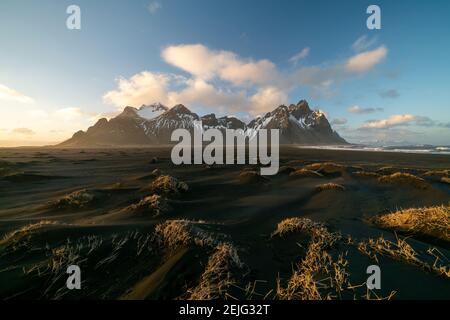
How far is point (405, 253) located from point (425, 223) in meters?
2.90

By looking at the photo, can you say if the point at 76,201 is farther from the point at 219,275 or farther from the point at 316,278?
the point at 316,278

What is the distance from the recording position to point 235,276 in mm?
5223

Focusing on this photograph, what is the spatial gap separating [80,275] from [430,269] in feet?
26.4

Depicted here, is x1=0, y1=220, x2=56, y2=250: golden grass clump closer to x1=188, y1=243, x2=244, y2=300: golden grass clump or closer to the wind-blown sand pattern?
the wind-blown sand pattern

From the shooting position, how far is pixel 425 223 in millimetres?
7871

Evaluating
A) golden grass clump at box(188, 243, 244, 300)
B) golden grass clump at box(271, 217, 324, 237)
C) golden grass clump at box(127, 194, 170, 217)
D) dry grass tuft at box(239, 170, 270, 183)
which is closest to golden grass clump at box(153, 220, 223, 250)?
golden grass clump at box(188, 243, 244, 300)

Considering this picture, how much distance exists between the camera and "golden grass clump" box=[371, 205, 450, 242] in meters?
7.42

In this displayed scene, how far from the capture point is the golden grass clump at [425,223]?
24.3 feet

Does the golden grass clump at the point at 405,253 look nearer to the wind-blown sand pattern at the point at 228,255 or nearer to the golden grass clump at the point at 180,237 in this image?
the wind-blown sand pattern at the point at 228,255

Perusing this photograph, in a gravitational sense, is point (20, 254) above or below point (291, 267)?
above

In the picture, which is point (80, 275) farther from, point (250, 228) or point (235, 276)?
point (250, 228)

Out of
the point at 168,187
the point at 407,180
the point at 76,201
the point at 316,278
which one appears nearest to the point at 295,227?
the point at 316,278

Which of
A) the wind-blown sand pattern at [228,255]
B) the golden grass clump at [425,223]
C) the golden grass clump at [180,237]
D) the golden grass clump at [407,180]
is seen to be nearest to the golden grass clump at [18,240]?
the wind-blown sand pattern at [228,255]
